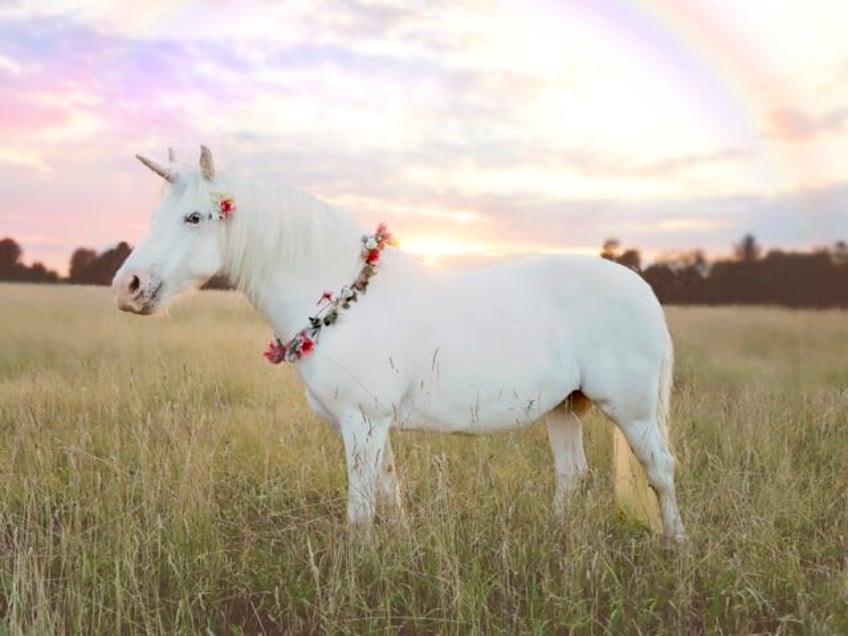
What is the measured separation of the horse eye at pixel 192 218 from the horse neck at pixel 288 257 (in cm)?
23

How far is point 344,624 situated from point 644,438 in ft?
6.86

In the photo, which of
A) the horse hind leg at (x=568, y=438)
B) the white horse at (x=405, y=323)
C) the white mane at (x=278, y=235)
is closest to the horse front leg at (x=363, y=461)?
the white horse at (x=405, y=323)

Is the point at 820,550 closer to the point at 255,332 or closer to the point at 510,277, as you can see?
the point at 510,277

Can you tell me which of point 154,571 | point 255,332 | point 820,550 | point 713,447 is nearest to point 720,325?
point 713,447

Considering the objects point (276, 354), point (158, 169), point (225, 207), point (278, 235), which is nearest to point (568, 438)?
point (276, 354)

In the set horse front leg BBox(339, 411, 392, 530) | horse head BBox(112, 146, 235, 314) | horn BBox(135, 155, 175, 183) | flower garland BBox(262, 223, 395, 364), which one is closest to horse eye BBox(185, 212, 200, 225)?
horse head BBox(112, 146, 235, 314)

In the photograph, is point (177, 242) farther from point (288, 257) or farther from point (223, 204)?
point (288, 257)

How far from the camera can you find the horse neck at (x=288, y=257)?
401cm

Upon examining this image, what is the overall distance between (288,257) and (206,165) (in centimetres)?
61

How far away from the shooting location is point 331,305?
395 centimetres

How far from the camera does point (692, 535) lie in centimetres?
398

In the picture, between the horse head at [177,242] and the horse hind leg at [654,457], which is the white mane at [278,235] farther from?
the horse hind leg at [654,457]

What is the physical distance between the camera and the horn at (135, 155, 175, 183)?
388 cm

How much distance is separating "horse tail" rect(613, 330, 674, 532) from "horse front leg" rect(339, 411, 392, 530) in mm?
1588
